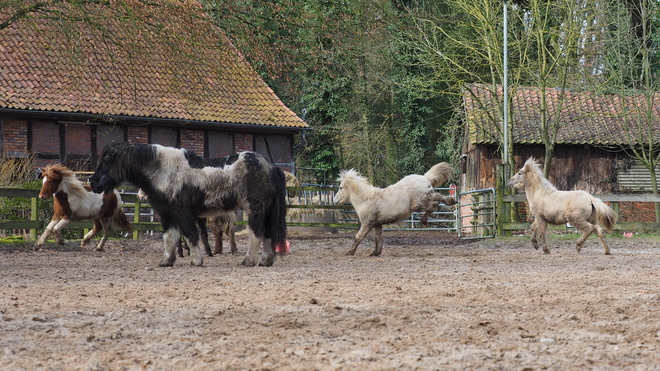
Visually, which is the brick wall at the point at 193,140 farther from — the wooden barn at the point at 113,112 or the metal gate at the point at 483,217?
the metal gate at the point at 483,217

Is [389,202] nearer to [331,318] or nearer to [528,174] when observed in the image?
[528,174]

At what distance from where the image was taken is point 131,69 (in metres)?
15.1

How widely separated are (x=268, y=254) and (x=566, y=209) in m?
6.10

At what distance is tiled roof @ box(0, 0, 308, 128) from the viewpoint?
48.6ft

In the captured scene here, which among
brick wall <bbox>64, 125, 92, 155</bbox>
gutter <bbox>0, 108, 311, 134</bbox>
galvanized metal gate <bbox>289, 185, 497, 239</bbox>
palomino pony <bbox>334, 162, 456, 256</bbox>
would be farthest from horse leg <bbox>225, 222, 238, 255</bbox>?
brick wall <bbox>64, 125, 92, 155</bbox>

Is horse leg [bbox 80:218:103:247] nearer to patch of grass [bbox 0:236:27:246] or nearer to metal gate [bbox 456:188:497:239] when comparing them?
patch of grass [bbox 0:236:27:246]

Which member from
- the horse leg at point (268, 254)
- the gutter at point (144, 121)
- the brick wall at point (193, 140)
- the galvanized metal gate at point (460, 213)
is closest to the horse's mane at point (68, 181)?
the horse leg at point (268, 254)

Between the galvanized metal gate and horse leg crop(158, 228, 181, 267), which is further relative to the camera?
the galvanized metal gate

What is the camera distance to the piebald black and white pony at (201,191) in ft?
40.3

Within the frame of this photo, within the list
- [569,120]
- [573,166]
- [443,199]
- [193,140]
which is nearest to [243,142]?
[193,140]

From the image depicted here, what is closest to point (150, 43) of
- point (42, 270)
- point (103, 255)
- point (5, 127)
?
point (103, 255)

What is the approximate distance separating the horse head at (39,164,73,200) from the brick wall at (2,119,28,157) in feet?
35.1

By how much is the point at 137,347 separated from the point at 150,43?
1030 centimetres

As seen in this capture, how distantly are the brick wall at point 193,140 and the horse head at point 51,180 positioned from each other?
544 inches
